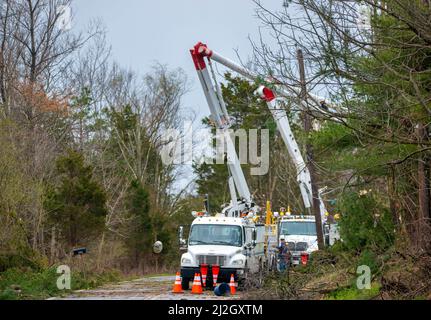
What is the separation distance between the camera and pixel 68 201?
1337 inches

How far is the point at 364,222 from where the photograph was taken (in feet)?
77.9

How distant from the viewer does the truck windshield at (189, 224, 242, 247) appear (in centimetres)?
2728

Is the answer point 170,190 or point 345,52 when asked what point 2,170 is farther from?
point 170,190

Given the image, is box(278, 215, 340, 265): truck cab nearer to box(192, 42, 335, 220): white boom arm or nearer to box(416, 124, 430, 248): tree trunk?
box(192, 42, 335, 220): white boom arm

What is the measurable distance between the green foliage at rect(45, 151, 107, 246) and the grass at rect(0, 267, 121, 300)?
13.1 feet

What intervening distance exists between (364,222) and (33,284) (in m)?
9.82

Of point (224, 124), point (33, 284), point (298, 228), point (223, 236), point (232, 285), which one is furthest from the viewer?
point (298, 228)

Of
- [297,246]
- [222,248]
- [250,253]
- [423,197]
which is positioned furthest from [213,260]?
[297,246]

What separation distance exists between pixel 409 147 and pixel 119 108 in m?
45.7

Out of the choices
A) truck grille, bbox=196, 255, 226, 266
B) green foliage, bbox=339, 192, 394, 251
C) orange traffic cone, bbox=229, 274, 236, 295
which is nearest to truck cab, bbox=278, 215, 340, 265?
truck grille, bbox=196, 255, 226, 266

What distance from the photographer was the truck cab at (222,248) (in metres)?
26.2

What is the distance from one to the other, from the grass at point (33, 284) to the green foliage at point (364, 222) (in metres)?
8.54

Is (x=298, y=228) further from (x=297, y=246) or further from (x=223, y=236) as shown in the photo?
(x=223, y=236)
